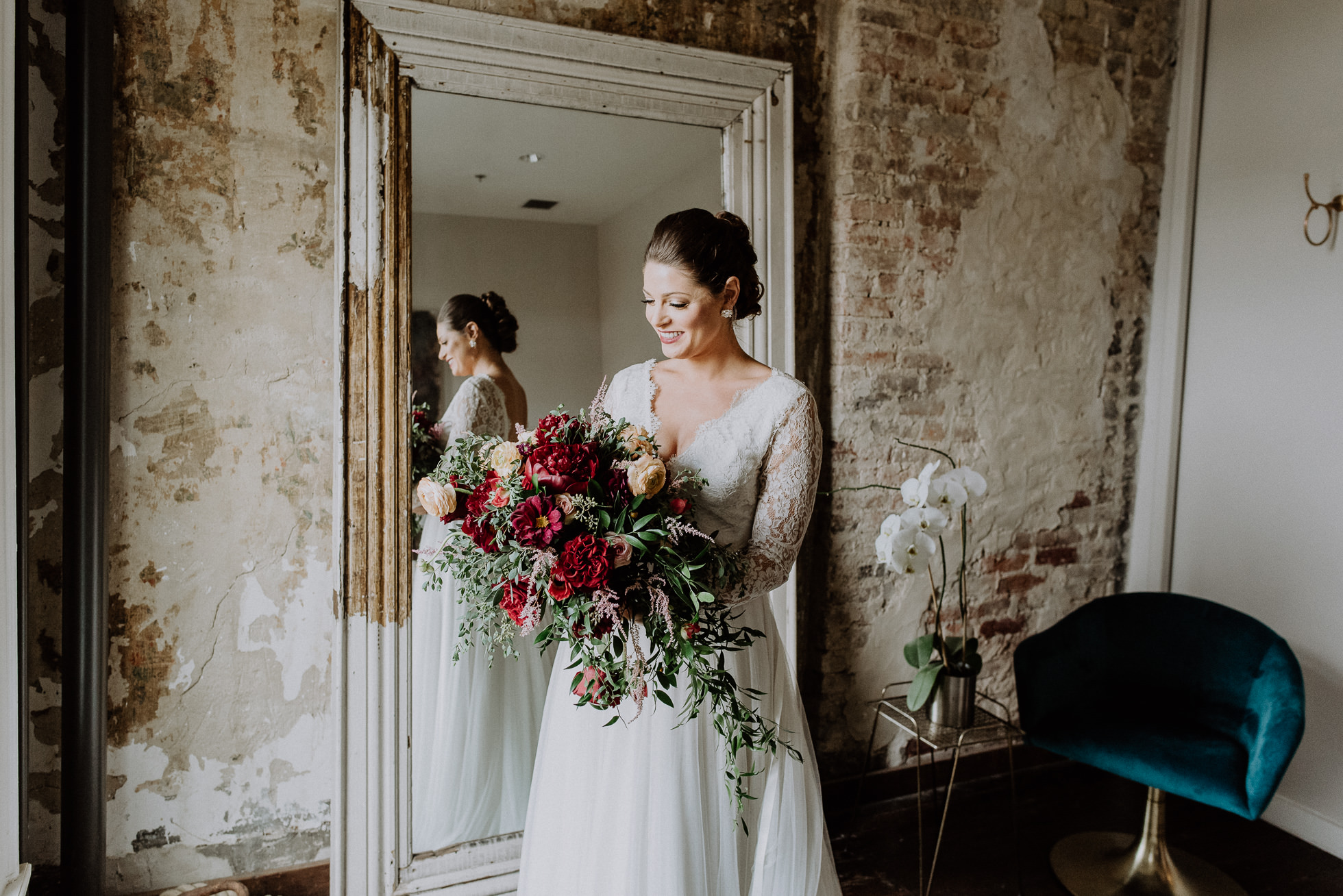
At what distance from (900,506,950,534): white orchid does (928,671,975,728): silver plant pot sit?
1.51 ft

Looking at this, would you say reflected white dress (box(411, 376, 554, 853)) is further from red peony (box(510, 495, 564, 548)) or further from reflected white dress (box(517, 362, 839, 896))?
red peony (box(510, 495, 564, 548))

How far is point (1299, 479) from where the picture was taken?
2.72 m

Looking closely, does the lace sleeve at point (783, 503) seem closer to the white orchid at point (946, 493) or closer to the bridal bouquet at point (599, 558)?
the bridal bouquet at point (599, 558)

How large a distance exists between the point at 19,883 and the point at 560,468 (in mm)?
1475

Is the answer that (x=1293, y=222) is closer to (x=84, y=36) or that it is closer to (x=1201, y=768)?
(x=1201, y=768)

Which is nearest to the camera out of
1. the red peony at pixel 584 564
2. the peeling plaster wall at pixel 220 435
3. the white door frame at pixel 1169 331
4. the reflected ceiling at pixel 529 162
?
the red peony at pixel 584 564

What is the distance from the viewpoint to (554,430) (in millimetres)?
1572

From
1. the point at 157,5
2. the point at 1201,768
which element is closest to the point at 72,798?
the point at 157,5

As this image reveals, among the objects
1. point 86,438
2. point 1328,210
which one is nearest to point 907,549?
point 1328,210

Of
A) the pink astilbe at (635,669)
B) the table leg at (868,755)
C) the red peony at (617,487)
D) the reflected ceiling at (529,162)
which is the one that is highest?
the reflected ceiling at (529,162)

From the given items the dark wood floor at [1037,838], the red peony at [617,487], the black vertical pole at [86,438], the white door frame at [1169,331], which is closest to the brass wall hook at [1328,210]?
the white door frame at [1169,331]

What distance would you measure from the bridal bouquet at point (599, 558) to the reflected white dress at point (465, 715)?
60 centimetres

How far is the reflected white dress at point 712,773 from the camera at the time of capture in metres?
1.68

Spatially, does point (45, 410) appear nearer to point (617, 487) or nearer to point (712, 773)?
point (617, 487)
